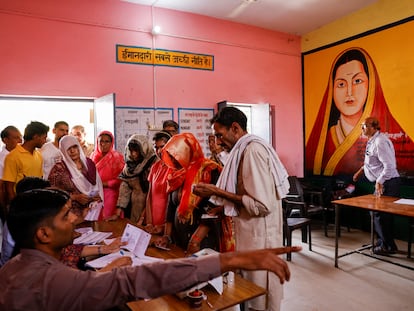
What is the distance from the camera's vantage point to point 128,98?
14.7ft

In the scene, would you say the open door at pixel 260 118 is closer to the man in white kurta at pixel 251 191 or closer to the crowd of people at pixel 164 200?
the crowd of people at pixel 164 200

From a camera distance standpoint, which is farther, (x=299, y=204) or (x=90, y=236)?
(x=299, y=204)

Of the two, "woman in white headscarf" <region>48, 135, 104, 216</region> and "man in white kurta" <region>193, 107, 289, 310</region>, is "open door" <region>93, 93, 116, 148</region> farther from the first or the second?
"man in white kurta" <region>193, 107, 289, 310</region>

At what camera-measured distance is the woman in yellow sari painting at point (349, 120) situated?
4598 millimetres

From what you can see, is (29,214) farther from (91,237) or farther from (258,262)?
(91,237)

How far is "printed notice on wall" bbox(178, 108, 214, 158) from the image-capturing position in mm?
4906

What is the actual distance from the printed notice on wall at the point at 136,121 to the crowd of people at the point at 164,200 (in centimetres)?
102

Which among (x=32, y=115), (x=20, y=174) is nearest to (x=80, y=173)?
(x=20, y=174)

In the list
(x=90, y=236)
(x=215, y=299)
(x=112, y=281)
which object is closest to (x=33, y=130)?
(x=90, y=236)

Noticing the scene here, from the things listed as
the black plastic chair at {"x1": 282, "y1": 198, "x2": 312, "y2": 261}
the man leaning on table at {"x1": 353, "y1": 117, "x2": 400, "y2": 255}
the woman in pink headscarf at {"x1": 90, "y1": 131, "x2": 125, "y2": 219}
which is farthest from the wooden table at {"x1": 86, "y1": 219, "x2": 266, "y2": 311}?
the man leaning on table at {"x1": 353, "y1": 117, "x2": 400, "y2": 255}

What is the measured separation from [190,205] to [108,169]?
1741 mm

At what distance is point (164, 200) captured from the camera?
7.68 ft

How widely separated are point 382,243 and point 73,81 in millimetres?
4388

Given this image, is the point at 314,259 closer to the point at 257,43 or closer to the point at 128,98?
the point at 128,98
